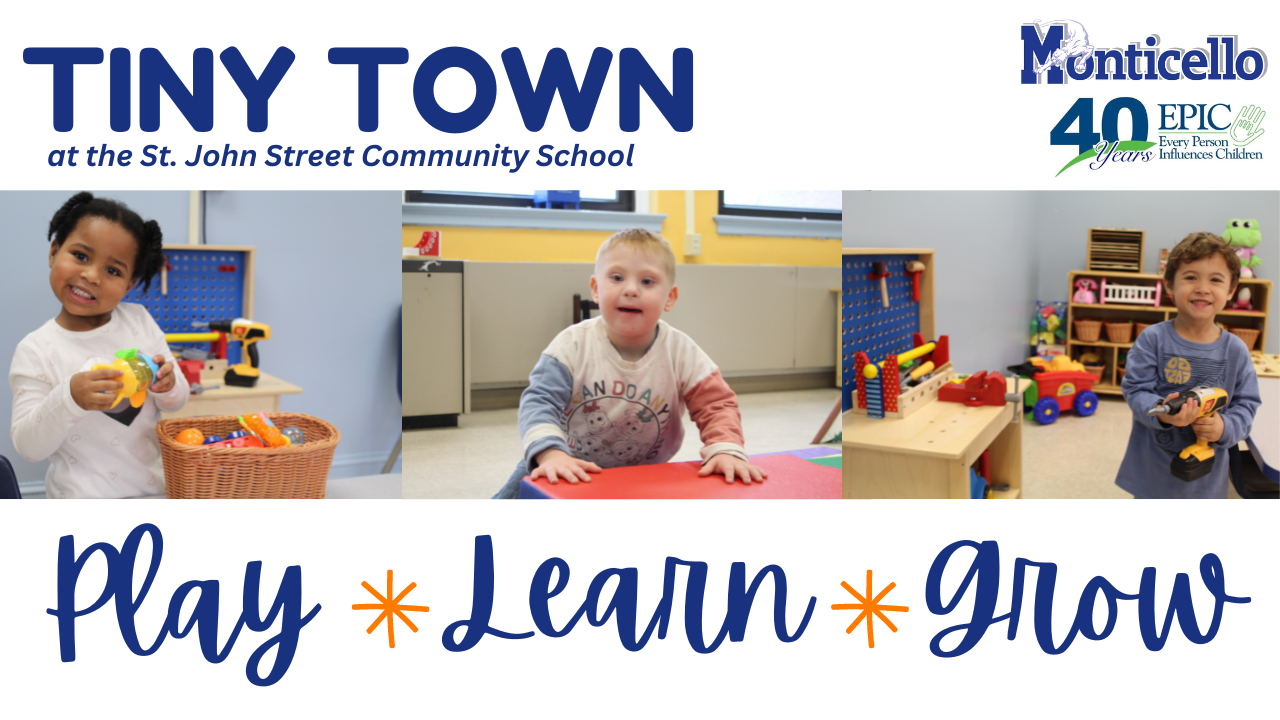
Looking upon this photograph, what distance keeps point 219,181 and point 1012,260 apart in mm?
1332

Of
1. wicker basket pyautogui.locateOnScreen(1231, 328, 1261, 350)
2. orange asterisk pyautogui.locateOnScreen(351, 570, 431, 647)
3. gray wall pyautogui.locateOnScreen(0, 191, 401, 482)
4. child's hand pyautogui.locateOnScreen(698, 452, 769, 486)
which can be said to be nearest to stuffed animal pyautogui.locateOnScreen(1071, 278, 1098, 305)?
wicker basket pyautogui.locateOnScreen(1231, 328, 1261, 350)

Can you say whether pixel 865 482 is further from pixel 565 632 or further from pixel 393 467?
pixel 393 467

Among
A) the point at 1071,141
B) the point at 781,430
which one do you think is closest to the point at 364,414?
the point at 781,430

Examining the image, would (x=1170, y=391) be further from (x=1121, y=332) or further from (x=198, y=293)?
(x=198, y=293)

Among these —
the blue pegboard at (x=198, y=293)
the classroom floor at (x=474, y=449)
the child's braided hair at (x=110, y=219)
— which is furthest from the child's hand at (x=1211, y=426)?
the blue pegboard at (x=198, y=293)

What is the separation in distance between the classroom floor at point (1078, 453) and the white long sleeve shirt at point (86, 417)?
5.11 feet

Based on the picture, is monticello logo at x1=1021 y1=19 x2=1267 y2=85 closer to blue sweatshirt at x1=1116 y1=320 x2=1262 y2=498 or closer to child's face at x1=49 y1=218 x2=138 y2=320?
blue sweatshirt at x1=1116 y1=320 x2=1262 y2=498

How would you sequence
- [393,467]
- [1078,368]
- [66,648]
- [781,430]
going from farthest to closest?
[393,467], [1078,368], [781,430], [66,648]

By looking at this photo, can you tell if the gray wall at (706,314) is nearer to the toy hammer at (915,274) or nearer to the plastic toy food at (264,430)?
the toy hammer at (915,274)

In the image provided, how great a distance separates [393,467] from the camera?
2117 mm

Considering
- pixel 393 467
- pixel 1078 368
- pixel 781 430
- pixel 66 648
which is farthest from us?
pixel 393 467

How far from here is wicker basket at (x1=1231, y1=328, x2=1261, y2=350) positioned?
1354 millimetres

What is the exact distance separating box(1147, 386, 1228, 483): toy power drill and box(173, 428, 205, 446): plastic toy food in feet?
5.52

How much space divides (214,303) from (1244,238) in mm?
2139
